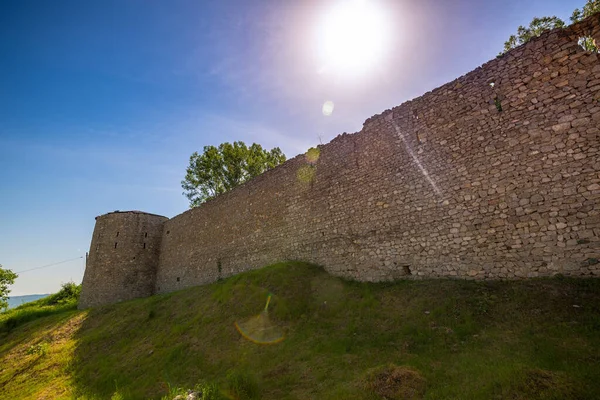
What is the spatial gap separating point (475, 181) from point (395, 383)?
6642mm

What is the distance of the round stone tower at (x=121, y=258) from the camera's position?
23594mm

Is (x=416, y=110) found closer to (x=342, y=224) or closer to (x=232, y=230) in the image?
(x=342, y=224)

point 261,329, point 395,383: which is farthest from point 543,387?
point 261,329

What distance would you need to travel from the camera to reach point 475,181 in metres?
9.33

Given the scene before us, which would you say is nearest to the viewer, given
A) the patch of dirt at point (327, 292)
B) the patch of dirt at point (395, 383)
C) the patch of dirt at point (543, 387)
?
Result: the patch of dirt at point (543, 387)

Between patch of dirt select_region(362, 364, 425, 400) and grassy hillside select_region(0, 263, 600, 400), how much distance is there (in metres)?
0.02

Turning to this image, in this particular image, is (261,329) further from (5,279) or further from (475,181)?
(5,279)

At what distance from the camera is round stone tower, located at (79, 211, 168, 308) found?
23594mm

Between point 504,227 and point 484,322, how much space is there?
3005mm

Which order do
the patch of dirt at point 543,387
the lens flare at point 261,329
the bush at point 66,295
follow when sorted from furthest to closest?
the bush at point 66,295 < the lens flare at point 261,329 < the patch of dirt at point 543,387

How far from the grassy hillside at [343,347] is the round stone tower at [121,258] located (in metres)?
8.31

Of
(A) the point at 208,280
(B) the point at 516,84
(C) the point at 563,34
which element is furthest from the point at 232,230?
(C) the point at 563,34

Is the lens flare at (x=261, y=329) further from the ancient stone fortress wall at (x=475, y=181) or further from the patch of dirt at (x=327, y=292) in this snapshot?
the ancient stone fortress wall at (x=475, y=181)

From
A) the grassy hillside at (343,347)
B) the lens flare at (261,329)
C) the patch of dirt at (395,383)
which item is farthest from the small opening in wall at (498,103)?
the lens flare at (261,329)
